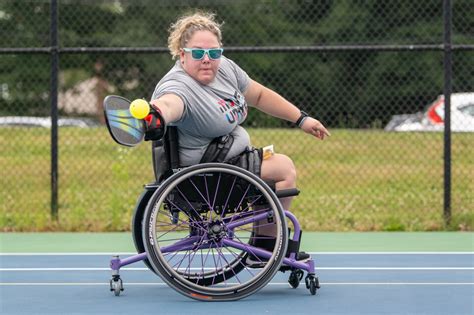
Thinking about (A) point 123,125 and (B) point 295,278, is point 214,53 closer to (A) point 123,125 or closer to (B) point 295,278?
(A) point 123,125

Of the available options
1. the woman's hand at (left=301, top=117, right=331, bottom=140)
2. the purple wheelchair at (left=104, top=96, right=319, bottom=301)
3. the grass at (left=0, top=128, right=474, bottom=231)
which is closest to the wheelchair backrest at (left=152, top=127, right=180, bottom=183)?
the purple wheelchair at (left=104, top=96, right=319, bottom=301)

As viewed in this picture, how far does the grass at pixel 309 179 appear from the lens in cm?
951

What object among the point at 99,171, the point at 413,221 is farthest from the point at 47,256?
the point at 99,171

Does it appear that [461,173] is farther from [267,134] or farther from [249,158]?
[249,158]

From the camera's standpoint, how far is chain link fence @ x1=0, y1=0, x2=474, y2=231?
9.54 m

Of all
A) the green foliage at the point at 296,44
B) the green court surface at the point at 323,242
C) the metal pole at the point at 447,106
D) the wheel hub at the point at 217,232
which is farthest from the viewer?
the green foliage at the point at 296,44

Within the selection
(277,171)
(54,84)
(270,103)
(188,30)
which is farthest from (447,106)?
(188,30)

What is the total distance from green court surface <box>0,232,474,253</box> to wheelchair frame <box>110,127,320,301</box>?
7.23 ft

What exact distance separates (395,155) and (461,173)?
188 cm

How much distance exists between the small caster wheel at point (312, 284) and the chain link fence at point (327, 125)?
139 inches

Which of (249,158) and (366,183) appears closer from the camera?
(249,158)

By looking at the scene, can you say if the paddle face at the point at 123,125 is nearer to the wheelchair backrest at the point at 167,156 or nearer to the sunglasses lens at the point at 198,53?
the wheelchair backrest at the point at 167,156

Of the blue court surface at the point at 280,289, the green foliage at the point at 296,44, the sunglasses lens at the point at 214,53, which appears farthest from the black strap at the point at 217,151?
the green foliage at the point at 296,44

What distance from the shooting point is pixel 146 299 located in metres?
5.65
